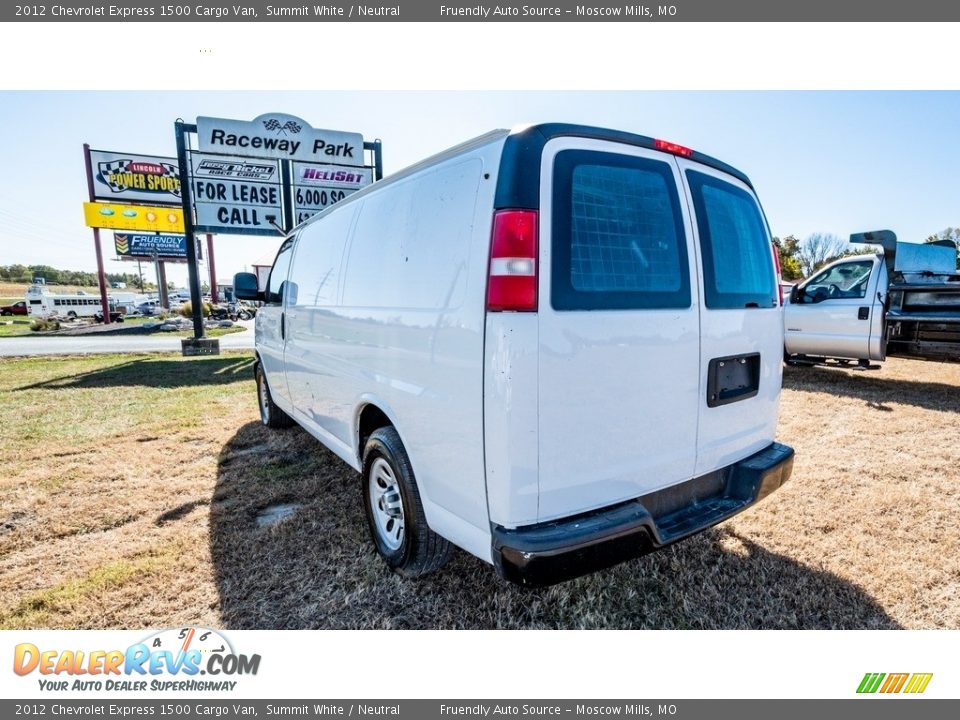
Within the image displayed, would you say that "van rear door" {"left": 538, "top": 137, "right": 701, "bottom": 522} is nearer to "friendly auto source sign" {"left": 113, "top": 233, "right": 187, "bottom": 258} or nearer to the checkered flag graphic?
the checkered flag graphic

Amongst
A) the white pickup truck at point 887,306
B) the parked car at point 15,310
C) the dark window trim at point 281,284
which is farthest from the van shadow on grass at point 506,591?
the parked car at point 15,310

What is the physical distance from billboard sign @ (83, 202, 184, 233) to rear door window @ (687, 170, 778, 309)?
1154 inches

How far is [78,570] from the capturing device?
8.88ft

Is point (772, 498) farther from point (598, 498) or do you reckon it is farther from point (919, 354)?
point (919, 354)

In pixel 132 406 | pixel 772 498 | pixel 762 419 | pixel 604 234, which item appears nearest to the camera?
pixel 604 234

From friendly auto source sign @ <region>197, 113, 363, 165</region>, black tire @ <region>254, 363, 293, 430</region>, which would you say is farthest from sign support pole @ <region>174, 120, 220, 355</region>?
black tire @ <region>254, 363, 293, 430</region>

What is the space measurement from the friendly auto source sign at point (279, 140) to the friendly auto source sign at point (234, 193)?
0.26m

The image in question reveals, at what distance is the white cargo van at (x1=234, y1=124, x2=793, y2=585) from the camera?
174 cm

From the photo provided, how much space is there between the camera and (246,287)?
15.2 feet

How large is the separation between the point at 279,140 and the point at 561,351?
1138 centimetres

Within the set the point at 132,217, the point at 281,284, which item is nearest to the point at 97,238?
the point at 132,217

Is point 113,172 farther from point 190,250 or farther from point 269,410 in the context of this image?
point 269,410

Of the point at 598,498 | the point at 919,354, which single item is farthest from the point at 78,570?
the point at 919,354

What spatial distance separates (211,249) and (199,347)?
26.7 m
